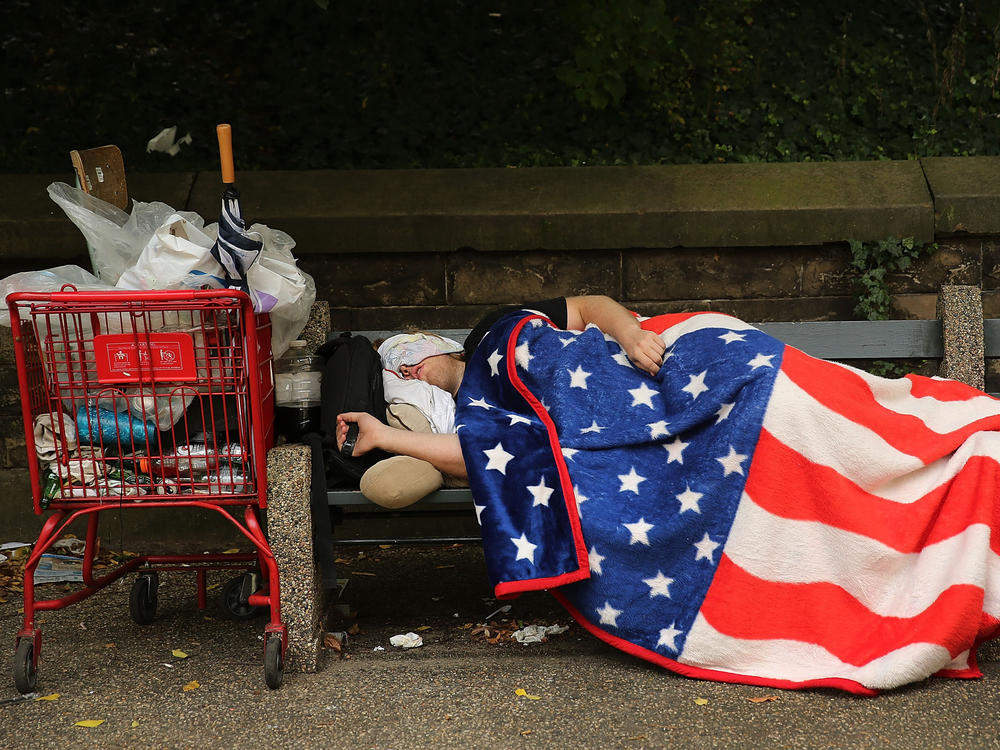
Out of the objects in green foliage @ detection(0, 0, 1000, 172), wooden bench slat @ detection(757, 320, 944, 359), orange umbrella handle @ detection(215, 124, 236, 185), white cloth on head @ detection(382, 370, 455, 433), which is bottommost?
white cloth on head @ detection(382, 370, 455, 433)

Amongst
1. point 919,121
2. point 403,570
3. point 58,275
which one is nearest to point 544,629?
point 403,570

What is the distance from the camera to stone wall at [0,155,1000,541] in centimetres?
428

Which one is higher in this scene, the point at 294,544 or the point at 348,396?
the point at 348,396

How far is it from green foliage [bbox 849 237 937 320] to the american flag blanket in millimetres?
1240

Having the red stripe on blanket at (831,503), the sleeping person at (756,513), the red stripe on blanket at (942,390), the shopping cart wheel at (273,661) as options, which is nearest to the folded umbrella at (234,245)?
the sleeping person at (756,513)

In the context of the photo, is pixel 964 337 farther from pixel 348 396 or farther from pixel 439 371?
pixel 348 396

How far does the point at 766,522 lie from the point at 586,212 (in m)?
1.88

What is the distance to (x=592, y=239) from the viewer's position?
14.1ft

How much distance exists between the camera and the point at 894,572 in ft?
9.43

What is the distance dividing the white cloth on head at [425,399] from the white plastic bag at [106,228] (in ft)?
2.95

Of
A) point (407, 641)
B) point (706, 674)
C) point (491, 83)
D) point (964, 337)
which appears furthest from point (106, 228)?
point (964, 337)

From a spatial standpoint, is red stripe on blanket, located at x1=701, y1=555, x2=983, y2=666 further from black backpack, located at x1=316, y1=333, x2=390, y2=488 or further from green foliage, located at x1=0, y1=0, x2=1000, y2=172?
green foliage, located at x1=0, y1=0, x2=1000, y2=172

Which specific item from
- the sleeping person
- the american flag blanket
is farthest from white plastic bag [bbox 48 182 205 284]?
the american flag blanket

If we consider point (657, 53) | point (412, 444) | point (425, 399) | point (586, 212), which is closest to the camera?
point (412, 444)
